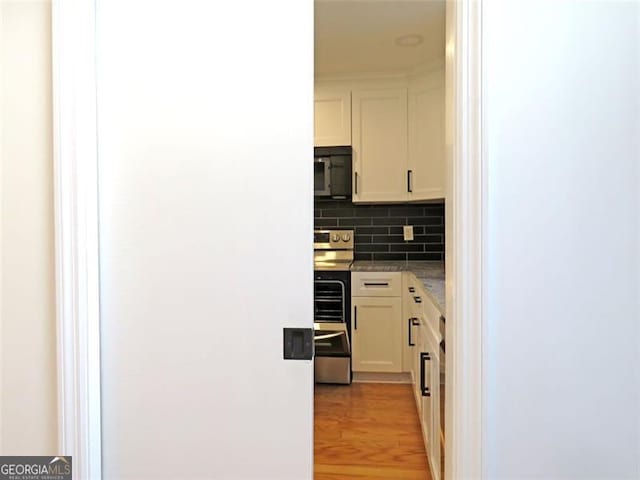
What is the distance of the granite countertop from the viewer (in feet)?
6.48

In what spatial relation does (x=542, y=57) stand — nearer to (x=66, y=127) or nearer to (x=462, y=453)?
(x=462, y=453)

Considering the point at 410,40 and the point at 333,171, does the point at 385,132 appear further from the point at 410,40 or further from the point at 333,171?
the point at 410,40

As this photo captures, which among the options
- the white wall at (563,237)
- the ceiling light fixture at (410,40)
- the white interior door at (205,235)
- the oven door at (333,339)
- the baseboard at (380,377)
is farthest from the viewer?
the baseboard at (380,377)

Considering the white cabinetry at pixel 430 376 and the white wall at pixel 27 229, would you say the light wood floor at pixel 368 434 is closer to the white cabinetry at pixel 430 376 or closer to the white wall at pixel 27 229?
the white cabinetry at pixel 430 376

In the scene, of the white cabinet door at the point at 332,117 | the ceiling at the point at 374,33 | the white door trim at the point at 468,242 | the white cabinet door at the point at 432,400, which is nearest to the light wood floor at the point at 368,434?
the white cabinet door at the point at 432,400

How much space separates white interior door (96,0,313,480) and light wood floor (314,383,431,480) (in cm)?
120

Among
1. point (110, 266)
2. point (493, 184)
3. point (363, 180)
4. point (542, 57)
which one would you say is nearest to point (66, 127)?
point (110, 266)

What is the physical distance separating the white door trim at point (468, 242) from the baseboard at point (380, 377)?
2.47 m

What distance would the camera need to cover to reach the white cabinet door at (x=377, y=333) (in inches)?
130

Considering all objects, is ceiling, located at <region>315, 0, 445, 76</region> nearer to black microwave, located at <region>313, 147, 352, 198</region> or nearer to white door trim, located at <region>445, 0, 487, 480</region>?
black microwave, located at <region>313, 147, 352, 198</region>

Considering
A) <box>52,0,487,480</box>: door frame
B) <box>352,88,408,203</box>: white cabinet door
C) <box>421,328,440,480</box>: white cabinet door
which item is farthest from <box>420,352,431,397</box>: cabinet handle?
<box>352,88,408,203</box>: white cabinet door

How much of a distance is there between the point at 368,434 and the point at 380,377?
932mm

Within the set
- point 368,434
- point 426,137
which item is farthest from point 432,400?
point 426,137

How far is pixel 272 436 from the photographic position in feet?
3.64
